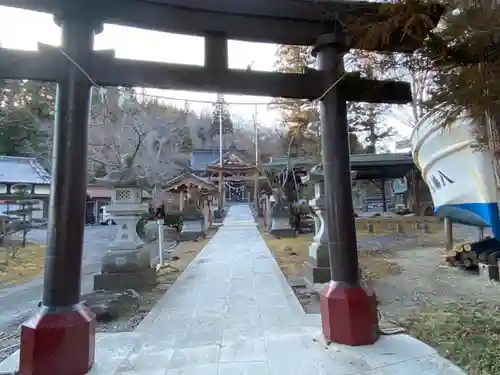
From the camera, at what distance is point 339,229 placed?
10.1ft

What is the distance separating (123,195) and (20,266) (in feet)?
16.6

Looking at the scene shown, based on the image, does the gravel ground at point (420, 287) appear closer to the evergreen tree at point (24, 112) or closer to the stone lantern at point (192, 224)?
the evergreen tree at point (24, 112)

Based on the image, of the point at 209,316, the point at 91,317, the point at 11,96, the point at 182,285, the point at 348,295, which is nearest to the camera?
the point at 91,317

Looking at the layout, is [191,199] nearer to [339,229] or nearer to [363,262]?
[363,262]

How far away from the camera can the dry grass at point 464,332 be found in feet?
8.58

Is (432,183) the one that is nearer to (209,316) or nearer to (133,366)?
(209,316)

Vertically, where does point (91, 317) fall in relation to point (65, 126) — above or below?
below

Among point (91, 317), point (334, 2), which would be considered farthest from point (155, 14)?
point (91, 317)

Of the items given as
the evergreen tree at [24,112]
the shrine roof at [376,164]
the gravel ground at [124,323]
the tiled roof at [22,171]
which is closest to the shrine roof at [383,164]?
the shrine roof at [376,164]

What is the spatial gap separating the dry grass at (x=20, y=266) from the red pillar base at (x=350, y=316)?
7141mm

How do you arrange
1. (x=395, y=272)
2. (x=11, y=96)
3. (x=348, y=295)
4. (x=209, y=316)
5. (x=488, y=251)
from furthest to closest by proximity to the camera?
(x=11, y=96)
(x=395, y=272)
(x=488, y=251)
(x=209, y=316)
(x=348, y=295)

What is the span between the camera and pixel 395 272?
6.99 metres

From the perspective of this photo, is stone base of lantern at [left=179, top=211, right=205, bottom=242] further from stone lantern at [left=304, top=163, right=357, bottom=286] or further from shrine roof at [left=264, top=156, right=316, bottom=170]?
stone lantern at [left=304, top=163, right=357, bottom=286]

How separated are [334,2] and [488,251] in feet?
19.9
